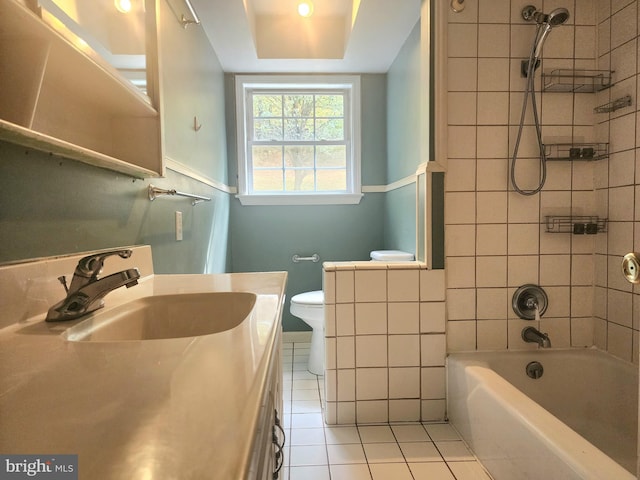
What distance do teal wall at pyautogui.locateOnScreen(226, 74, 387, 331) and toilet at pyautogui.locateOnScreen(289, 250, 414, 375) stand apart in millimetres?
580

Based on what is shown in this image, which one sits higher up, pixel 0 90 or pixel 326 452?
pixel 0 90

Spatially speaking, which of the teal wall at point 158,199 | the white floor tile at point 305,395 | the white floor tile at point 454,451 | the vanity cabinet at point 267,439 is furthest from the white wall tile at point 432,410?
the teal wall at point 158,199

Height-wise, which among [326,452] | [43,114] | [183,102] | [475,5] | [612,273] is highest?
[475,5]

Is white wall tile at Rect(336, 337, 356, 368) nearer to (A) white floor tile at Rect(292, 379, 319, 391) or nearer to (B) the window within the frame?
(A) white floor tile at Rect(292, 379, 319, 391)

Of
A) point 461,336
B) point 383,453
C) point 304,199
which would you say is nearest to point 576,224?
point 461,336

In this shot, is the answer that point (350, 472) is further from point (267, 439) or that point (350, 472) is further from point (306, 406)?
point (267, 439)

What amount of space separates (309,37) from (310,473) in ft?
9.00

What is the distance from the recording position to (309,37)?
2.63 m

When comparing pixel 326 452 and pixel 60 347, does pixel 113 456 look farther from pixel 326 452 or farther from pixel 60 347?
pixel 326 452

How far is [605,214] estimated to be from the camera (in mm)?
1691

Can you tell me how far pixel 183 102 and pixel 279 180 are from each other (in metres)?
1.37

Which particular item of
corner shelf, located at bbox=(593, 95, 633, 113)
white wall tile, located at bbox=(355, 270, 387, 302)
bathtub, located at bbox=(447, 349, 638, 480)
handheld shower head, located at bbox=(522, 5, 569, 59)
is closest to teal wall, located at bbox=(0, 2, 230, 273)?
white wall tile, located at bbox=(355, 270, 387, 302)

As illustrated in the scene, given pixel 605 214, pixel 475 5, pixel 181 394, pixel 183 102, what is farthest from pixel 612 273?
pixel 183 102

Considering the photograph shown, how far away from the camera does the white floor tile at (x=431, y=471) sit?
136 cm
